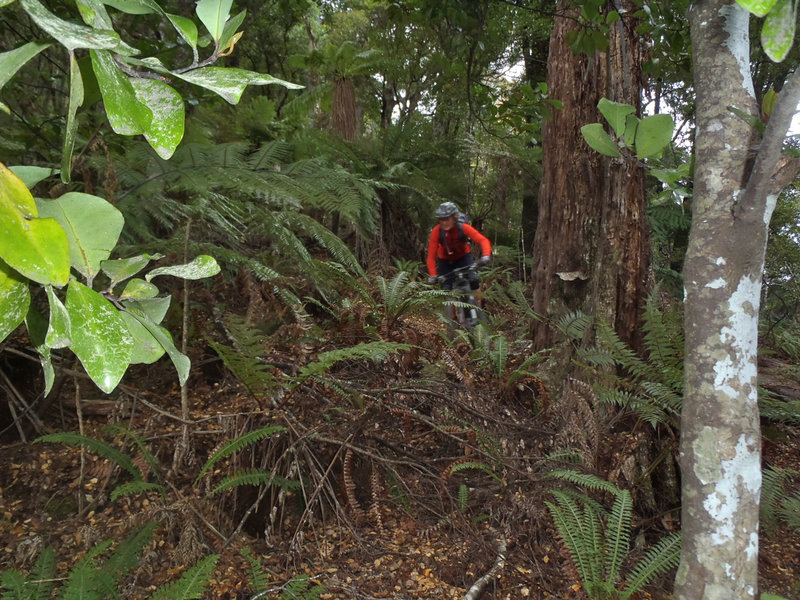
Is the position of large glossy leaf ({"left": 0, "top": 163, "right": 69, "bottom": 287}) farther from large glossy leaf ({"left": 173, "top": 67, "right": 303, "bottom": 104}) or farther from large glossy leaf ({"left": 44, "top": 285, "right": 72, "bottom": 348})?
large glossy leaf ({"left": 173, "top": 67, "right": 303, "bottom": 104})

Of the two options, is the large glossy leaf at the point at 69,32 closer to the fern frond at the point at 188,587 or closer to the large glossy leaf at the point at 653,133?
the large glossy leaf at the point at 653,133

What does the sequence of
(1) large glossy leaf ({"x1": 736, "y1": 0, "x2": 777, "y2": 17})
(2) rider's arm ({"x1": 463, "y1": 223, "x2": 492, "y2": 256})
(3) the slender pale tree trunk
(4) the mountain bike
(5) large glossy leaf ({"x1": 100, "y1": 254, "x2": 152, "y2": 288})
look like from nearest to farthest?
(1) large glossy leaf ({"x1": 736, "y1": 0, "x2": 777, "y2": 17}), (5) large glossy leaf ({"x1": 100, "y1": 254, "x2": 152, "y2": 288}), (3) the slender pale tree trunk, (4) the mountain bike, (2) rider's arm ({"x1": 463, "y1": 223, "x2": 492, "y2": 256})

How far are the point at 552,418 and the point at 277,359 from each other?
1.82 metres

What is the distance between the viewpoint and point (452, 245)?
6.15 m

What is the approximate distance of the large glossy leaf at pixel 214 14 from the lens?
511 millimetres

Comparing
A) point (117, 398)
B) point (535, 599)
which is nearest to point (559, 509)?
point (535, 599)

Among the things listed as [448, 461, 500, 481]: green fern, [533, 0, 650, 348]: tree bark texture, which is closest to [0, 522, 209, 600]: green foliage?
[448, 461, 500, 481]: green fern

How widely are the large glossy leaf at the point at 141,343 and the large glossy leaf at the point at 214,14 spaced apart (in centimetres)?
32

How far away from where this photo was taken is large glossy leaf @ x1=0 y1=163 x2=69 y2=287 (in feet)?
1.22

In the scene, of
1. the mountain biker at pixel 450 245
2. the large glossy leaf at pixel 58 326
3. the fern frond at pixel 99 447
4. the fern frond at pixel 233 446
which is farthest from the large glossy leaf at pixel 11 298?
the mountain biker at pixel 450 245

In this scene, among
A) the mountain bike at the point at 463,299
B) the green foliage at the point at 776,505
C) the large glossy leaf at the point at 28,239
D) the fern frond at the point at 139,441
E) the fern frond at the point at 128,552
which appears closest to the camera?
the large glossy leaf at the point at 28,239

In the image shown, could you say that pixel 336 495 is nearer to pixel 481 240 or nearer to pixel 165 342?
pixel 165 342

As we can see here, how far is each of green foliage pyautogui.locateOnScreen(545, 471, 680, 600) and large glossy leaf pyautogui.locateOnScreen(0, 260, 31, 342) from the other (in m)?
2.30

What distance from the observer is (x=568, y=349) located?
349cm
